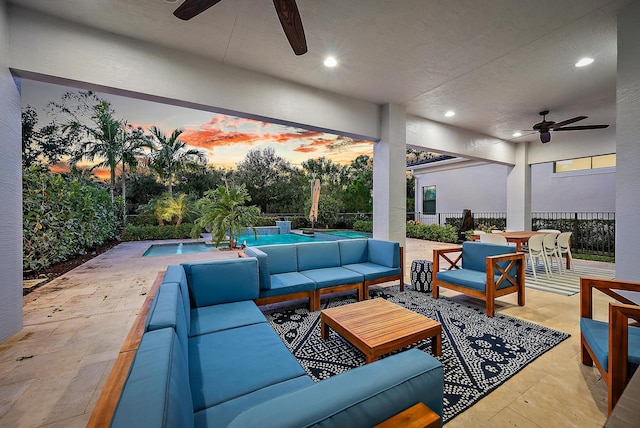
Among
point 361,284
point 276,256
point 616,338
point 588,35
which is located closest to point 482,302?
point 361,284

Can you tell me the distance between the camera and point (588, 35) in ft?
10.4

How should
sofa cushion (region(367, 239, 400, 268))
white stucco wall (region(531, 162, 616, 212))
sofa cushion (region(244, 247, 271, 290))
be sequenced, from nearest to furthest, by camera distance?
sofa cushion (region(244, 247, 271, 290)) < sofa cushion (region(367, 239, 400, 268)) < white stucco wall (region(531, 162, 616, 212))

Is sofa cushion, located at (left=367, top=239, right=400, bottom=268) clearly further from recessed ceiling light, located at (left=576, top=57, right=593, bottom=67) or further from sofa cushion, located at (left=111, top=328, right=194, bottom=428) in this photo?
recessed ceiling light, located at (left=576, top=57, right=593, bottom=67)

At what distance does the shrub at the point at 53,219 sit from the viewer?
14.6 feet

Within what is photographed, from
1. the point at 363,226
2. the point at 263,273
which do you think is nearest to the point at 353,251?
the point at 263,273

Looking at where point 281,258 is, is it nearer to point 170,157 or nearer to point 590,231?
point 590,231

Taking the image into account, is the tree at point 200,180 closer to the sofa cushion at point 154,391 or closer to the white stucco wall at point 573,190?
the white stucco wall at point 573,190

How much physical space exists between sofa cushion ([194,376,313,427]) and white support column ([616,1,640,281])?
3323mm

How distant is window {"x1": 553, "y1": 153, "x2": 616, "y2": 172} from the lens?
340 inches

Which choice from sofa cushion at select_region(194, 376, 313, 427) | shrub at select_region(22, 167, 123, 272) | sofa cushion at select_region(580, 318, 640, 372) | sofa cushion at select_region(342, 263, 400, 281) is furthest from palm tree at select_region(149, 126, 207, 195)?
sofa cushion at select_region(580, 318, 640, 372)

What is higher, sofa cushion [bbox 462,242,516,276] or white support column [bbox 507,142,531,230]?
white support column [bbox 507,142,531,230]

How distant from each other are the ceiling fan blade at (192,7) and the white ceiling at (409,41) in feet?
1.89

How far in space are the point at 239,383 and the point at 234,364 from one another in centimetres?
19

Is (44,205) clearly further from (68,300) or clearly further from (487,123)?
(487,123)
